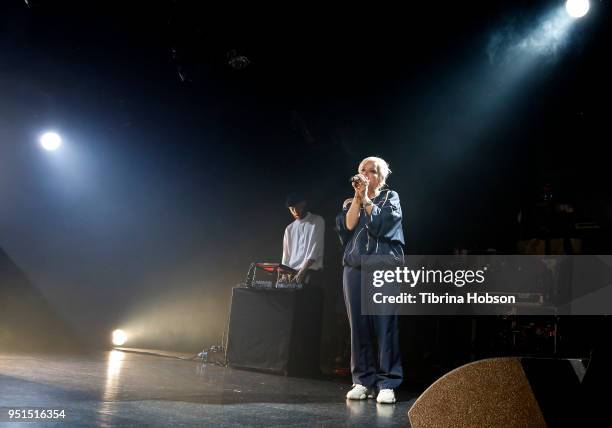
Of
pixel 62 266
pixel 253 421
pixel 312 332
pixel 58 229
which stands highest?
pixel 58 229

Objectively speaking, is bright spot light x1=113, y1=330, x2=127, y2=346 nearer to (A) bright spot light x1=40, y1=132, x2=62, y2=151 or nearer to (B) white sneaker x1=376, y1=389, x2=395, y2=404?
(A) bright spot light x1=40, y1=132, x2=62, y2=151

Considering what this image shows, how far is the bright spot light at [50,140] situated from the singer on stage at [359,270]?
5219mm

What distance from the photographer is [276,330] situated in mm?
4746

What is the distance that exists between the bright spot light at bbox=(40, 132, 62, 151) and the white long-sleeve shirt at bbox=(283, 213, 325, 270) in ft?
12.5

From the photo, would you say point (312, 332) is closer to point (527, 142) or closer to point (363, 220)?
point (363, 220)

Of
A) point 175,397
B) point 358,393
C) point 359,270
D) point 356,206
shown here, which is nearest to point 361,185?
point 356,206

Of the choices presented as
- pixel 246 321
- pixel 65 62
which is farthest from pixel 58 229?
pixel 246 321

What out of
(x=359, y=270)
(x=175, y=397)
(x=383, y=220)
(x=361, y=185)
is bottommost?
(x=175, y=397)

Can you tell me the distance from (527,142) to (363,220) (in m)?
3.24

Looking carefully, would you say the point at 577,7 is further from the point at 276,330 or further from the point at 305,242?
the point at 276,330

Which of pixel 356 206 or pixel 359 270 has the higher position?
pixel 356 206

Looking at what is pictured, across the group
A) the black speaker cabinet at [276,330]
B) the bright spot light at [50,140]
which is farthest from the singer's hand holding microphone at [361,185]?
the bright spot light at [50,140]

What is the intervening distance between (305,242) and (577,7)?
363cm

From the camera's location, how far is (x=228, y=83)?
236 inches
